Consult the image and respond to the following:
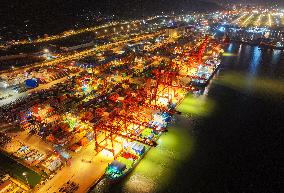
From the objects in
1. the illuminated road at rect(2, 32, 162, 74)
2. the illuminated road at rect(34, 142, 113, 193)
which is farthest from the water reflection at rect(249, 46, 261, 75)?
the illuminated road at rect(34, 142, 113, 193)

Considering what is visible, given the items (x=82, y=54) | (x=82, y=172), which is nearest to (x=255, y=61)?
(x=82, y=54)

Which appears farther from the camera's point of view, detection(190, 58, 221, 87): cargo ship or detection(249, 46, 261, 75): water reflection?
detection(249, 46, 261, 75): water reflection

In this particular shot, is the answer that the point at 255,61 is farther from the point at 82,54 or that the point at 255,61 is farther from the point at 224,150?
the point at 82,54

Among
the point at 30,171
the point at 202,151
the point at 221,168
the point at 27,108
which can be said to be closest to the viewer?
the point at 30,171

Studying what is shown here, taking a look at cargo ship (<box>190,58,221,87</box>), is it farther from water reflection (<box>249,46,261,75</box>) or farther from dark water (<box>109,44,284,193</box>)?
water reflection (<box>249,46,261,75</box>)

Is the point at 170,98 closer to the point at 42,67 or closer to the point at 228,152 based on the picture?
the point at 228,152

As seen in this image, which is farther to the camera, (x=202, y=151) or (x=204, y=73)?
(x=204, y=73)

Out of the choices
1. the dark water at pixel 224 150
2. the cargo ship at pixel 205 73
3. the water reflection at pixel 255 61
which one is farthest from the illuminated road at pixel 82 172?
the water reflection at pixel 255 61

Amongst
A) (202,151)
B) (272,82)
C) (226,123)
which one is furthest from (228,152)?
(272,82)
